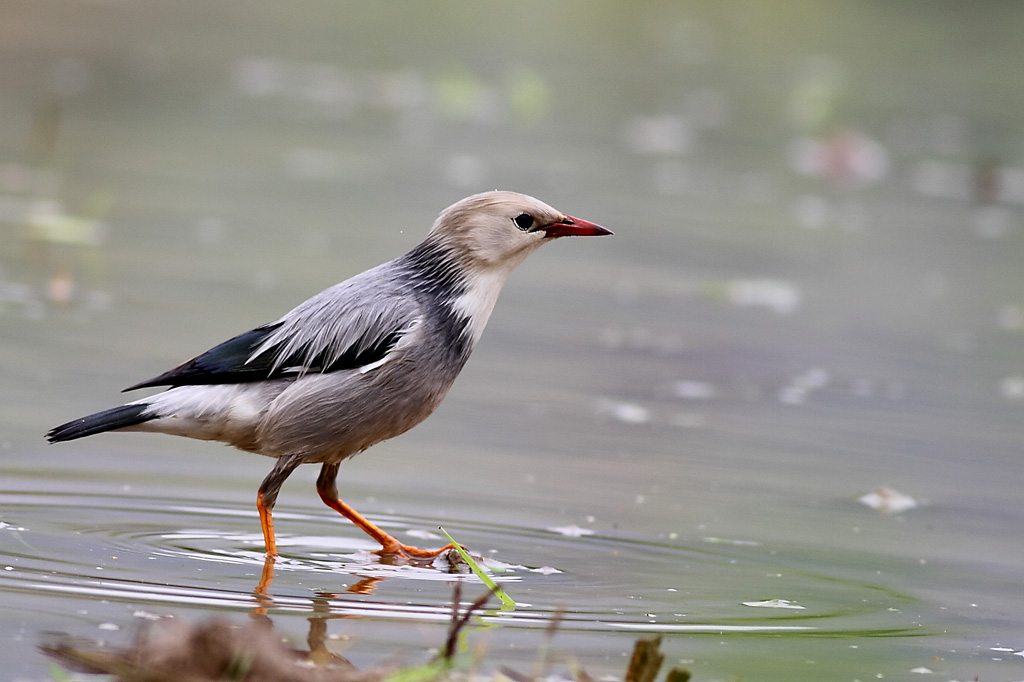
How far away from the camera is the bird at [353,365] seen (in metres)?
5.71

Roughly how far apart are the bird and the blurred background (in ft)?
1.13

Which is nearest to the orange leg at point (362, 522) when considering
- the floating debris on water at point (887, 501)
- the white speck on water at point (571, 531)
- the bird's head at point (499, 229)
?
the white speck on water at point (571, 531)

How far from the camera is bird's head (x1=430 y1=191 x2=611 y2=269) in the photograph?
19.4ft

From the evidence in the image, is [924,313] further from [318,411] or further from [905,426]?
[318,411]

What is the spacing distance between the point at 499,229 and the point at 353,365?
25.9 inches

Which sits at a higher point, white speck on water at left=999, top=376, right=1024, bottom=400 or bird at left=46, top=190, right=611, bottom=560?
white speck on water at left=999, top=376, right=1024, bottom=400

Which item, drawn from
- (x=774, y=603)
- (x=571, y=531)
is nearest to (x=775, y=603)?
(x=774, y=603)

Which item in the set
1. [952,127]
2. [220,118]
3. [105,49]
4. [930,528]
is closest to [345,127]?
[220,118]

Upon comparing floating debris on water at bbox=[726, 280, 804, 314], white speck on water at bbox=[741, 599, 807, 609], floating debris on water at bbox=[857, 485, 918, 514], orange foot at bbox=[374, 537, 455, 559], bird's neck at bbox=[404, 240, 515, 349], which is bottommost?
orange foot at bbox=[374, 537, 455, 559]

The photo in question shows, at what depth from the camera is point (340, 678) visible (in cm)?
397

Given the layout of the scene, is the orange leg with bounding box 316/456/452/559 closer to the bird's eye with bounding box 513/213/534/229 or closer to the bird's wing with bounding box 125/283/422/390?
the bird's wing with bounding box 125/283/422/390

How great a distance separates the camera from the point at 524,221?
595 cm

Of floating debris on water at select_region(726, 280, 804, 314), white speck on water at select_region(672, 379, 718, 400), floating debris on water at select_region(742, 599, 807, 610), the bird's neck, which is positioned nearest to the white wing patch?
the bird's neck

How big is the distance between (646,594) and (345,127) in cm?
1202
